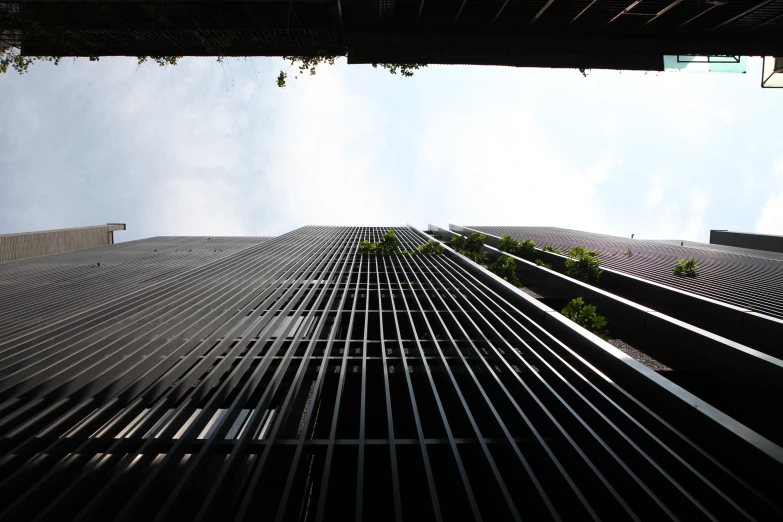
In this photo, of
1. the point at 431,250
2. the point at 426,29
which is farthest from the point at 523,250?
the point at 426,29

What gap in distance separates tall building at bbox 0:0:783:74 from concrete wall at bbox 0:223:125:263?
54.7 ft

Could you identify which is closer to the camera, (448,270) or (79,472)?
(79,472)

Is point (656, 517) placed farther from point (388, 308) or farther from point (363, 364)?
point (388, 308)

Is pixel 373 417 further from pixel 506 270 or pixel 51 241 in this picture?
pixel 51 241

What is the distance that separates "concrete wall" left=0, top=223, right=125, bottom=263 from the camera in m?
17.2

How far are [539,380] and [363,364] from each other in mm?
2793

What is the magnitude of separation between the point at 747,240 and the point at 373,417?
28.5 meters

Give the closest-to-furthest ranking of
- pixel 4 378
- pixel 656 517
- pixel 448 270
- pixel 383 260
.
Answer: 1. pixel 656 517
2. pixel 4 378
3. pixel 448 270
4. pixel 383 260

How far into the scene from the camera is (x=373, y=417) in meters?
4.64

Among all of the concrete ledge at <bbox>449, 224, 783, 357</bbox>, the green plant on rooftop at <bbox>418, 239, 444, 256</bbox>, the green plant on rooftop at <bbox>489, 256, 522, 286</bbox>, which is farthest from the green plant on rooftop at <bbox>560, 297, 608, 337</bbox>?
the green plant on rooftop at <bbox>418, 239, 444, 256</bbox>

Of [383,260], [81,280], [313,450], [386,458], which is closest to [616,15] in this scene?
[386,458]

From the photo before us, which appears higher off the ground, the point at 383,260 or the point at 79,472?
the point at 383,260

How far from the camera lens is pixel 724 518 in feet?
9.18

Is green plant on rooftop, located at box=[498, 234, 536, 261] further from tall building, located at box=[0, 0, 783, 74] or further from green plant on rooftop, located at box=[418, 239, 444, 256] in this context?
tall building, located at box=[0, 0, 783, 74]
